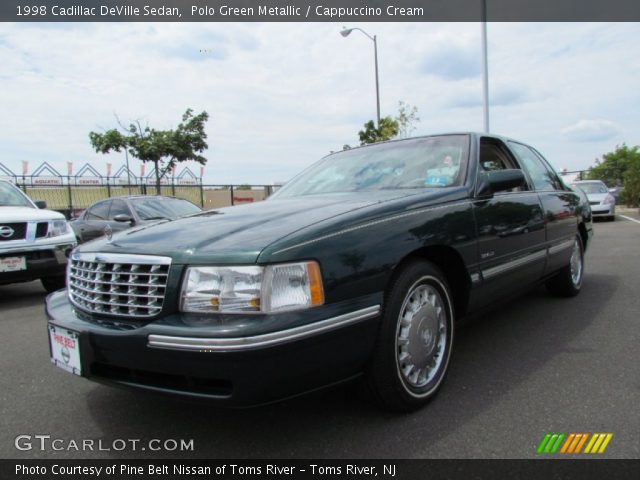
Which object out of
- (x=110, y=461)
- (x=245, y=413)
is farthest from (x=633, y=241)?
(x=110, y=461)

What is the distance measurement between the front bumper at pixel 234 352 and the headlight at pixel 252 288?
1.8 inches

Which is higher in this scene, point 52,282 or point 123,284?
point 123,284

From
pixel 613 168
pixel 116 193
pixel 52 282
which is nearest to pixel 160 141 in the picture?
pixel 116 193

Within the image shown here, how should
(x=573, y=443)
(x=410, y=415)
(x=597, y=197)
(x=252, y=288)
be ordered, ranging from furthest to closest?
(x=597, y=197), (x=410, y=415), (x=573, y=443), (x=252, y=288)

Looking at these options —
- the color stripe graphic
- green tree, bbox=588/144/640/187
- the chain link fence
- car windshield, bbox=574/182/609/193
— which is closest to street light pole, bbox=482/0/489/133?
car windshield, bbox=574/182/609/193

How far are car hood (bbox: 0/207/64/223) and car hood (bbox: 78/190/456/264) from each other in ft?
12.5

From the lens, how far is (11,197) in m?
6.71

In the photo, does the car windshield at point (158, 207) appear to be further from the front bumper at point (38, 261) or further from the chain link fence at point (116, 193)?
the chain link fence at point (116, 193)

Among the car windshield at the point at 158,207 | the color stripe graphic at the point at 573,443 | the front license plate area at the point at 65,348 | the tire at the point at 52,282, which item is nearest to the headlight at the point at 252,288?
the front license plate area at the point at 65,348

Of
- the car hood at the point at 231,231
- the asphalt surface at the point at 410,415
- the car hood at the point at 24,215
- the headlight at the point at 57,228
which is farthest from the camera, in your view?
the headlight at the point at 57,228

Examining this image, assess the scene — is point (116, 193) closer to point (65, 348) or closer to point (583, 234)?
point (583, 234)

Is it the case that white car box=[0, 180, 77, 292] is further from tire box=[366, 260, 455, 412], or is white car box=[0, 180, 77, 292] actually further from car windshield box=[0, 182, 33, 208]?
tire box=[366, 260, 455, 412]

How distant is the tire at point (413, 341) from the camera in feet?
7.45

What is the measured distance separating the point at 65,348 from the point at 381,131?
19.2 m
